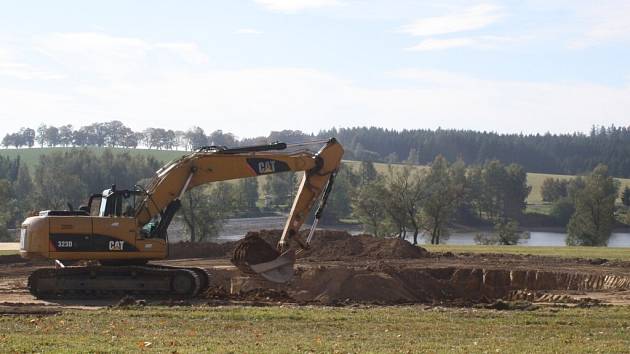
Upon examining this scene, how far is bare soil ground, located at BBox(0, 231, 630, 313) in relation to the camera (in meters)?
26.8

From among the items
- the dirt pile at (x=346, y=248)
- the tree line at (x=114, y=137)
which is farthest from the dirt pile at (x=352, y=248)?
the tree line at (x=114, y=137)

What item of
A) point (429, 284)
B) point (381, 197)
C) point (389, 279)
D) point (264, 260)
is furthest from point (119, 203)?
point (381, 197)

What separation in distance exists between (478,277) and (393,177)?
5134 cm

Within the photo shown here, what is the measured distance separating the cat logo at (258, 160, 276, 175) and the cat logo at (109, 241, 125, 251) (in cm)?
448

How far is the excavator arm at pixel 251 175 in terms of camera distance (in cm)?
2636

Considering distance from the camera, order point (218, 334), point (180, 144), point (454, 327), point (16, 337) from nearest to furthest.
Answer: point (16, 337) < point (218, 334) < point (454, 327) < point (180, 144)

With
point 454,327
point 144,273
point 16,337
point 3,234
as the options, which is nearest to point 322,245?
point 144,273

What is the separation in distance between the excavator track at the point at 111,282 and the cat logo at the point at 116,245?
652mm

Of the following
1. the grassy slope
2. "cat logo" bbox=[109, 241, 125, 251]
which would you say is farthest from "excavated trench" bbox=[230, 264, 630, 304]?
"cat logo" bbox=[109, 241, 125, 251]

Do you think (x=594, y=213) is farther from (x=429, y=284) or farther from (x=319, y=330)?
(x=319, y=330)

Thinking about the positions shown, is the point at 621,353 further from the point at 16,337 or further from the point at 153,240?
the point at 153,240

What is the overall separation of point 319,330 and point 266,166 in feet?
31.9

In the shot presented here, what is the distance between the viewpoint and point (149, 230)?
26.2 meters

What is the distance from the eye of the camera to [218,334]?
17.4 metres
